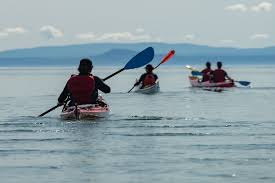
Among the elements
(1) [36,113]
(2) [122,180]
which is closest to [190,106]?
(1) [36,113]

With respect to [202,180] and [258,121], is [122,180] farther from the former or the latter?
[258,121]

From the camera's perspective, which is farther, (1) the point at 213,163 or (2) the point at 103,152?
(2) the point at 103,152

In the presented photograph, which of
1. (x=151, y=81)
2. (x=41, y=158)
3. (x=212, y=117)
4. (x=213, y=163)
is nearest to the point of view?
(x=213, y=163)

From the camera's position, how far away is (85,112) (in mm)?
20719

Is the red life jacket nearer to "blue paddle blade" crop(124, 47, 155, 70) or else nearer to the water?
the water

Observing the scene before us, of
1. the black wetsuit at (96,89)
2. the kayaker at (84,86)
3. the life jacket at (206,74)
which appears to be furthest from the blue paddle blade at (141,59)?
the life jacket at (206,74)

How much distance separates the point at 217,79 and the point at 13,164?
29.9 meters

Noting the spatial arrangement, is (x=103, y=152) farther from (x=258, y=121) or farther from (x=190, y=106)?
(x=190, y=106)

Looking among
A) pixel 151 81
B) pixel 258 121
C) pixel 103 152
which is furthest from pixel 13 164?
pixel 151 81

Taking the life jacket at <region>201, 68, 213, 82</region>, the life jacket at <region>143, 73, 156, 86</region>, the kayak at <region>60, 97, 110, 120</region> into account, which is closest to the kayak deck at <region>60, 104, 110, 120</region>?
the kayak at <region>60, 97, 110, 120</region>

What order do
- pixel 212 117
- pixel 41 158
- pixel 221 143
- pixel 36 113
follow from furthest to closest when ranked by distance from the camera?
pixel 36 113
pixel 212 117
pixel 221 143
pixel 41 158

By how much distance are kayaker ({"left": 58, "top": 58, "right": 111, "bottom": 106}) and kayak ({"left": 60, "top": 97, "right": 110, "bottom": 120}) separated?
195 millimetres

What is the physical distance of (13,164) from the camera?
1356 centimetres

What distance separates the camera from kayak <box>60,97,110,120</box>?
2061 cm
